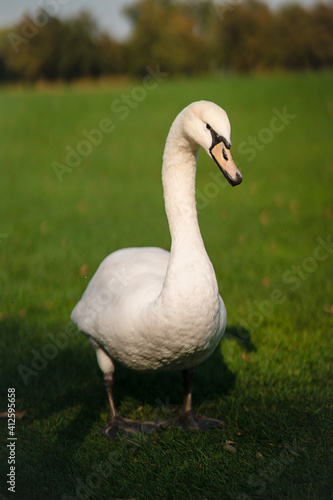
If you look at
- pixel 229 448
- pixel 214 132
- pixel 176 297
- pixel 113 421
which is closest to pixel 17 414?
pixel 113 421

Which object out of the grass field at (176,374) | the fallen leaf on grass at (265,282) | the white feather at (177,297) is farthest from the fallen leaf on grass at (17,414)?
the fallen leaf on grass at (265,282)

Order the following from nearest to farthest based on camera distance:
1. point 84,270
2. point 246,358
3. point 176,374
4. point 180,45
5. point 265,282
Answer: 1. point 176,374
2. point 246,358
3. point 265,282
4. point 84,270
5. point 180,45

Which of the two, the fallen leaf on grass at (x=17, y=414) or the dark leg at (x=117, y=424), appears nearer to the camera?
the dark leg at (x=117, y=424)

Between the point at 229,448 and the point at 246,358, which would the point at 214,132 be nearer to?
the point at 229,448

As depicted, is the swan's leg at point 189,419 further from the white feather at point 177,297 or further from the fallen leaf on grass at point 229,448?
the white feather at point 177,297

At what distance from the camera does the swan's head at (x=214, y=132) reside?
115 inches

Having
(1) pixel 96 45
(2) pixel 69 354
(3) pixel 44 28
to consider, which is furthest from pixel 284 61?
(2) pixel 69 354

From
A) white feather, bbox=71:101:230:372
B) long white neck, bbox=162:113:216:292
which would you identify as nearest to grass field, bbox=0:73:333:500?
white feather, bbox=71:101:230:372

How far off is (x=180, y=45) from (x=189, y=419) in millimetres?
47228

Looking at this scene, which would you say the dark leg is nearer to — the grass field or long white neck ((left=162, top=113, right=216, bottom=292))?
the grass field

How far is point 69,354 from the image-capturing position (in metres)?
5.13

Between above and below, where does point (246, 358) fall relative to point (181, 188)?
A: below

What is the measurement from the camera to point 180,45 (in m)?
47.5

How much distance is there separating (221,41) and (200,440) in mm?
43929
